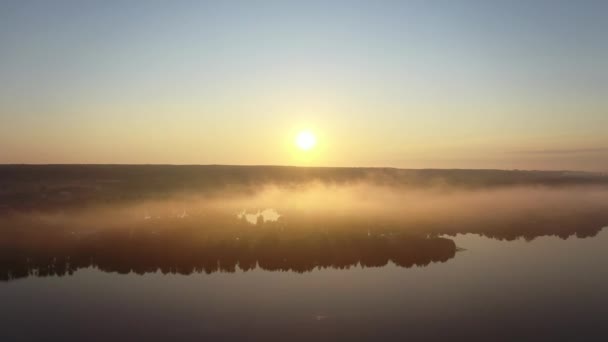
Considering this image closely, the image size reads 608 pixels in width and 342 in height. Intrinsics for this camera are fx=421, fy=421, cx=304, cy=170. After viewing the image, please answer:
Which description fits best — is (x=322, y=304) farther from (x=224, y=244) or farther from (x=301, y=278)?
(x=224, y=244)

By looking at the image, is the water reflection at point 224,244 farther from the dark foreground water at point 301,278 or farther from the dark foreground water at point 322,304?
the dark foreground water at point 322,304

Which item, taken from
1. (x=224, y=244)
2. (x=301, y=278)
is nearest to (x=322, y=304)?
(x=301, y=278)

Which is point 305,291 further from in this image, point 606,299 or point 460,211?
point 460,211

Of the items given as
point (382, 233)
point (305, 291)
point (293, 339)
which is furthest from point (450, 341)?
point (382, 233)

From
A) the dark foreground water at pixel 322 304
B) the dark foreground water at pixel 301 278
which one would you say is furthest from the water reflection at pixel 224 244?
the dark foreground water at pixel 322 304

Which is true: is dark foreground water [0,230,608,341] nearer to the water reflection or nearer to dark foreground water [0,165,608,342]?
dark foreground water [0,165,608,342]

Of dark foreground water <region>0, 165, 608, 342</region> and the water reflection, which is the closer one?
dark foreground water <region>0, 165, 608, 342</region>

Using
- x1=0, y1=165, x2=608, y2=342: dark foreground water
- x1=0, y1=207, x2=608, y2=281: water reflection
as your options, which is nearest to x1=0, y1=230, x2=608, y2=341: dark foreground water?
x1=0, y1=165, x2=608, y2=342: dark foreground water

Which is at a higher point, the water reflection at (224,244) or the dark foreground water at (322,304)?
the water reflection at (224,244)
